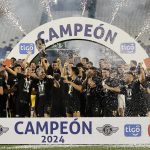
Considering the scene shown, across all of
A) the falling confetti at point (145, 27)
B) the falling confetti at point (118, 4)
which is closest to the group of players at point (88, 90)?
the falling confetti at point (145, 27)

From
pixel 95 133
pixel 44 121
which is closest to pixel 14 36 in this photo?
pixel 44 121

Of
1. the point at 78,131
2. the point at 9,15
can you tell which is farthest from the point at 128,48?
the point at 9,15

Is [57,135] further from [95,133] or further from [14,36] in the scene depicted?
[14,36]

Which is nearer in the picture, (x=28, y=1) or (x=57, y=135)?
(x=57, y=135)

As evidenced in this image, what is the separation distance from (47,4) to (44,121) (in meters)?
2.73

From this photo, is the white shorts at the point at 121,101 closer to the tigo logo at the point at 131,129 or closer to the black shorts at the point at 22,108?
the tigo logo at the point at 131,129

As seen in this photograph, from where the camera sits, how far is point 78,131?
9.40 metres

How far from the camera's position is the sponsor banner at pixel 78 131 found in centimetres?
938

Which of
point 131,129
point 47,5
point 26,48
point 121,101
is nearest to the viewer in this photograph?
point 131,129

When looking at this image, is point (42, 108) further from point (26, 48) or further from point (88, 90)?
point (26, 48)

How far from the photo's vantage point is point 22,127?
944 cm

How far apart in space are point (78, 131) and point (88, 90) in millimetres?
933

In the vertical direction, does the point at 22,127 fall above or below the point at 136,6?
below

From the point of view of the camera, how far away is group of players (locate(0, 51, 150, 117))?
378 inches
